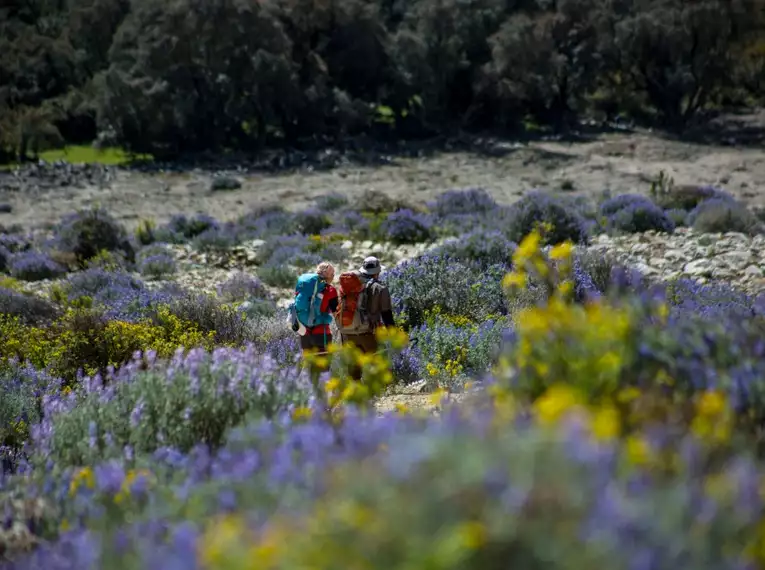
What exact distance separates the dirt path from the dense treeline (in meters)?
5.90

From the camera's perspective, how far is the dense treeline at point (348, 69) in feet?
120

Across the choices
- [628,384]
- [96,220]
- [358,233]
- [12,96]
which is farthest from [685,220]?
[12,96]

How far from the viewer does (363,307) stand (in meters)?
7.46

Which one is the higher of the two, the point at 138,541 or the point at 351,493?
the point at 351,493

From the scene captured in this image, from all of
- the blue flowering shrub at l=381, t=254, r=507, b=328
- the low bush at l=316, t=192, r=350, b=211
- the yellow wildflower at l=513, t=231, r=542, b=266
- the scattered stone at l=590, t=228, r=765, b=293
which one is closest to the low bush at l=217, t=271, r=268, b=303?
the blue flowering shrub at l=381, t=254, r=507, b=328

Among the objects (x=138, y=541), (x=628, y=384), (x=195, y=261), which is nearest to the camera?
(x=138, y=541)

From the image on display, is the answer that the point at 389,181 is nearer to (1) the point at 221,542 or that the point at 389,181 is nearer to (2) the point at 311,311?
(2) the point at 311,311

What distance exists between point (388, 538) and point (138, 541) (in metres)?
0.98

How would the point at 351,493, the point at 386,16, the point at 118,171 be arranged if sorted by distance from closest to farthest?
the point at 351,493 → the point at 118,171 → the point at 386,16

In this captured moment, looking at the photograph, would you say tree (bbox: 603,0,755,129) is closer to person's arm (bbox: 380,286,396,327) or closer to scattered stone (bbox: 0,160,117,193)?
scattered stone (bbox: 0,160,117,193)

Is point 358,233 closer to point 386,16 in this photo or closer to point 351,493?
point 351,493

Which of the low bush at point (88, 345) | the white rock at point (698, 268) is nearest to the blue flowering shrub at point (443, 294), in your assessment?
the low bush at point (88, 345)

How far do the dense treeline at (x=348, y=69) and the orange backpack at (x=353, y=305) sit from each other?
30.7 m

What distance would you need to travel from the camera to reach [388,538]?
69.7 inches
